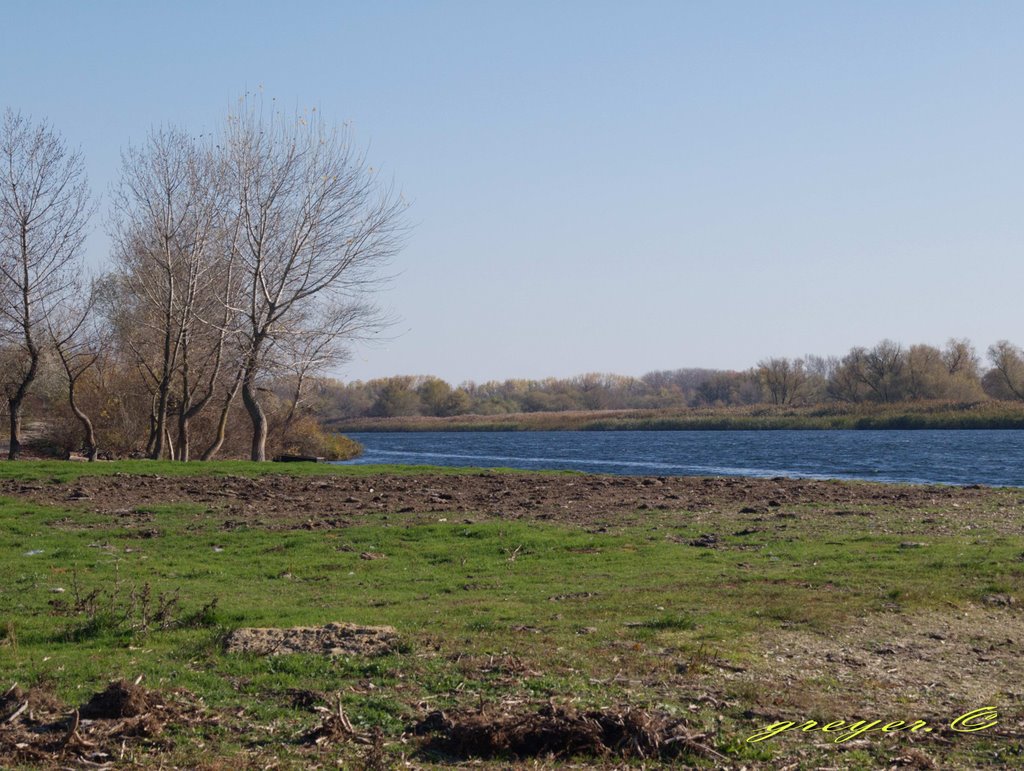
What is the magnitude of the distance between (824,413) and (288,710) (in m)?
110

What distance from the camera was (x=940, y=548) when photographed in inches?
640

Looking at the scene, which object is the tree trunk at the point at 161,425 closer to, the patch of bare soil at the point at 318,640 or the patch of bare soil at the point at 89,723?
the patch of bare soil at the point at 318,640

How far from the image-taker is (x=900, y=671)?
31.0 ft

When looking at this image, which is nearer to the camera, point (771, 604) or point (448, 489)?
point (771, 604)

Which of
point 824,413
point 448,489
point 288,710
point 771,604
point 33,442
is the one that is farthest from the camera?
point 824,413

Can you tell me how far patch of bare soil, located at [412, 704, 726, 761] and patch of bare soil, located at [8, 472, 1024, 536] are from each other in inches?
482

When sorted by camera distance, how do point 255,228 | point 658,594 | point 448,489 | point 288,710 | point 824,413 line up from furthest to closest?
point 824,413, point 255,228, point 448,489, point 658,594, point 288,710

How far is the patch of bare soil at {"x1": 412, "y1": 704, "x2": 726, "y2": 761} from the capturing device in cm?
710

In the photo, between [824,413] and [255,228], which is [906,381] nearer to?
[824,413]

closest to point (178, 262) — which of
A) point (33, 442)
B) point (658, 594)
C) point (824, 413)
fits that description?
point (33, 442)

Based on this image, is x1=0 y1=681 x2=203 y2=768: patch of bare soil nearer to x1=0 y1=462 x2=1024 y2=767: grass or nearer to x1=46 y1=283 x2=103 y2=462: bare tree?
x1=0 y1=462 x2=1024 y2=767: grass

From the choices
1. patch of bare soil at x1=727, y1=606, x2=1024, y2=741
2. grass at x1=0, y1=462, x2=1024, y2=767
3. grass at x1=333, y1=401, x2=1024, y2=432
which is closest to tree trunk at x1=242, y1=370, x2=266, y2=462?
grass at x1=0, y1=462, x2=1024, y2=767

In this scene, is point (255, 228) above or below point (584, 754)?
above

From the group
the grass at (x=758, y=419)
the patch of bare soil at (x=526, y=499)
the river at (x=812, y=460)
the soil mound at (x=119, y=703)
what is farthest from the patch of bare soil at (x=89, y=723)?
the grass at (x=758, y=419)
